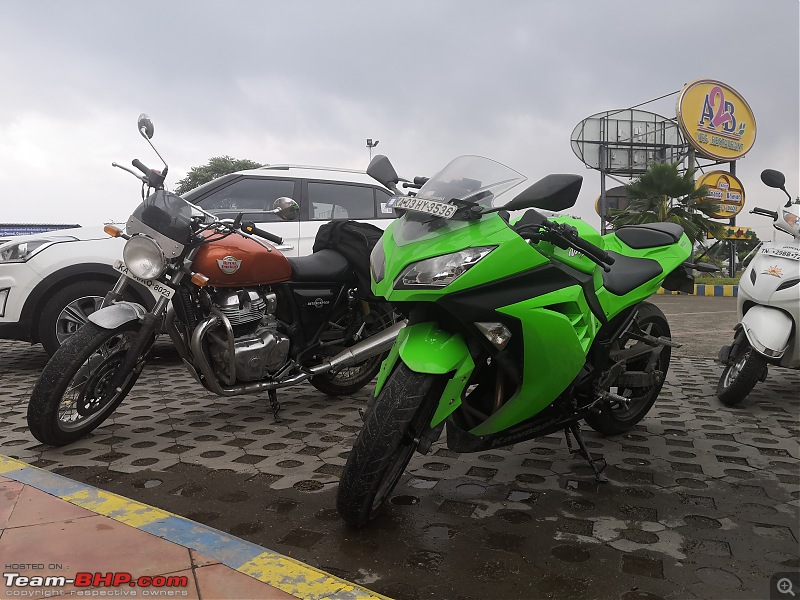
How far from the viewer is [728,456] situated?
10.8 ft

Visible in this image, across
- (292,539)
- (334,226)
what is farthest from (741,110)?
(292,539)

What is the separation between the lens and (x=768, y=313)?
430 centimetres

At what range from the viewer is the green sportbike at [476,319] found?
2223 mm

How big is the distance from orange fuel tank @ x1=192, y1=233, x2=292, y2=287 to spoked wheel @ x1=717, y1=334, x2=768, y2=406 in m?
2.97

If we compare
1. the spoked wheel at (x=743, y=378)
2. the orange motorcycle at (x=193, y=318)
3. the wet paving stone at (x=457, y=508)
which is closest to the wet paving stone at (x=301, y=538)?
the wet paving stone at (x=457, y=508)

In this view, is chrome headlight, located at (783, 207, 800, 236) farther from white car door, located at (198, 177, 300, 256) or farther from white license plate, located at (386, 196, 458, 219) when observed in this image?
white car door, located at (198, 177, 300, 256)

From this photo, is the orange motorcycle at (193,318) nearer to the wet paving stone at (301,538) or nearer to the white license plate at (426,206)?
the white license plate at (426,206)

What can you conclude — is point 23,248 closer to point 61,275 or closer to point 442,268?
point 61,275

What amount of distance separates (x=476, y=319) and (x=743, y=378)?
9.12ft

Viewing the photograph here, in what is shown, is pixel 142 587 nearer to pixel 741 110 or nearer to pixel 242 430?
pixel 242 430

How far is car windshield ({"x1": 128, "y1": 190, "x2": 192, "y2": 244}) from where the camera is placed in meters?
3.45

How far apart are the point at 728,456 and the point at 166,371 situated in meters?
4.36

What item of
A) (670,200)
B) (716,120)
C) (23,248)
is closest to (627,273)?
(23,248)

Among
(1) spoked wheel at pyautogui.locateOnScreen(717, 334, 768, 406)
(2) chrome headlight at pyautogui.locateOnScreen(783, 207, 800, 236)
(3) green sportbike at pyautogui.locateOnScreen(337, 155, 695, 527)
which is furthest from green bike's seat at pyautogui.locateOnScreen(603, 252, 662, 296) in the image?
(2) chrome headlight at pyautogui.locateOnScreen(783, 207, 800, 236)
